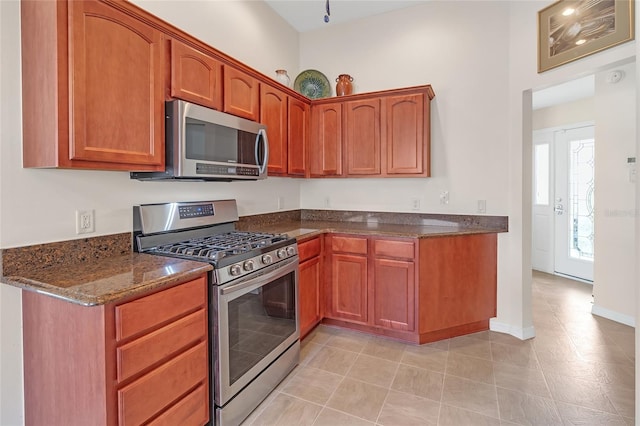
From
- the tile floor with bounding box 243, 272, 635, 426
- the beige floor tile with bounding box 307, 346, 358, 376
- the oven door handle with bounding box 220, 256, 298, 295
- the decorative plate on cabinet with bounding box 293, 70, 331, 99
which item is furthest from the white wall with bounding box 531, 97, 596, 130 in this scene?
the oven door handle with bounding box 220, 256, 298, 295

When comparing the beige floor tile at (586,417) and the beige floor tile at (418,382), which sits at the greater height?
the beige floor tile at (418,382)

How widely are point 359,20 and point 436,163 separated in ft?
5.81

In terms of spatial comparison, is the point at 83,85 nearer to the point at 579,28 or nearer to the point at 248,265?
the point at 248,265

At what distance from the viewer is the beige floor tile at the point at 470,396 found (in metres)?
1.95

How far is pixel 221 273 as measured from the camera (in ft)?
5.53

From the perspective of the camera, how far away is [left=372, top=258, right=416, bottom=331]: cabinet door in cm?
271

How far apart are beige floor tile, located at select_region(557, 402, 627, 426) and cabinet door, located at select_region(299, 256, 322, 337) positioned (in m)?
1.74

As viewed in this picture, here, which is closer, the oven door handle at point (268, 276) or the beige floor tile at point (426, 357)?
the oven door handle at point (268, 276)

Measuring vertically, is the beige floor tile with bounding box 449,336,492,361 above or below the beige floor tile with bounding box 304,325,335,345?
below

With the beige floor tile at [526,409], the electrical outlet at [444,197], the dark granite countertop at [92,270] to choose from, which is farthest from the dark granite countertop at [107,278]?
the electrical outlet at [444,197]

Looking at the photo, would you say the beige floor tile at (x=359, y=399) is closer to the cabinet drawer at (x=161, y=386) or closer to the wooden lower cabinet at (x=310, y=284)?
the wooden lower cabinet at (x=310, y=284)

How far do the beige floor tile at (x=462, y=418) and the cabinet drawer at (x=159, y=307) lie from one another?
1.50 metres

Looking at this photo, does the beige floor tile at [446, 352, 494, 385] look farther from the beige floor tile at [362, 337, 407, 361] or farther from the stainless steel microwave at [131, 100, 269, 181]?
the stainless steel microwave at [131, 100, 269, 181]

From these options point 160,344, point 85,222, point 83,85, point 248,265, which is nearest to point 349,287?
point 248,265
